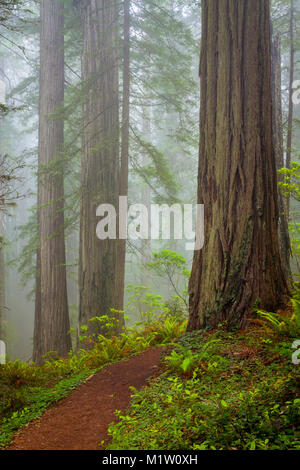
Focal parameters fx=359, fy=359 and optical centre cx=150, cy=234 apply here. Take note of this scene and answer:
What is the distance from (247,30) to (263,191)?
2.22 meters

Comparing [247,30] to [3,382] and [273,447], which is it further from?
[3,382]

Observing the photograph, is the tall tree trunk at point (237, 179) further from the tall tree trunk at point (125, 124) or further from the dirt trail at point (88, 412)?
the tall tree trunk at point (125, 124)

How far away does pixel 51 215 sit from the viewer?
9.46 m

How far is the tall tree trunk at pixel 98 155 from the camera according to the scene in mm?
7801

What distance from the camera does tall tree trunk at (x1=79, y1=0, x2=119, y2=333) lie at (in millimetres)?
7801

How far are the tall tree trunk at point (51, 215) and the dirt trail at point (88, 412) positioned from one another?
4342 millimetres

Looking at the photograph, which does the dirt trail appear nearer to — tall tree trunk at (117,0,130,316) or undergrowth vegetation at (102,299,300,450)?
undergrowth vegetation at (102,299,300,450)

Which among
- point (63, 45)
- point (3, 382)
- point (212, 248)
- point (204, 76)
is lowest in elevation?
point (3, 382)

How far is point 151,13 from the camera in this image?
333 inches

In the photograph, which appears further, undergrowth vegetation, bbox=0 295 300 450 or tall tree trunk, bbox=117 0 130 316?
tall tree trunk, bbox=117 0 130 316

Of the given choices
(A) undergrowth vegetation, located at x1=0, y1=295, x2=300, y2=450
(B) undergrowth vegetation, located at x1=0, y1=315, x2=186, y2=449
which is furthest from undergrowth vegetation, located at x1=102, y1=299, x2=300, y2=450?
(B) undergrowth vegetation, located at x1=0, y1=315, x2=186, y2=449

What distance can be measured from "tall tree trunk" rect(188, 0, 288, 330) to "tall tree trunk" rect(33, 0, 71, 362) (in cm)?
469

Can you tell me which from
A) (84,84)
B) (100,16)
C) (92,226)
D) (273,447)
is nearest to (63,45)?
(100,16)
